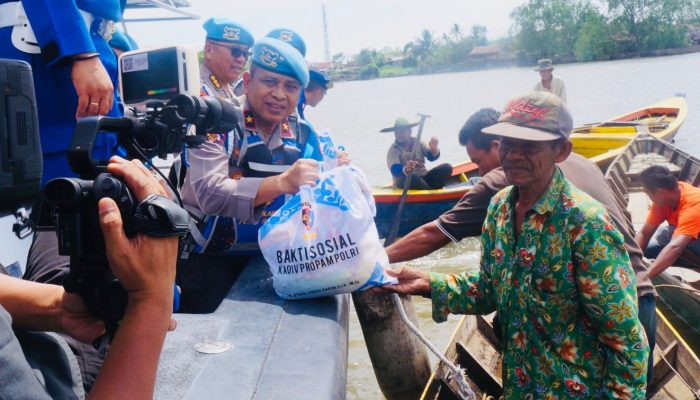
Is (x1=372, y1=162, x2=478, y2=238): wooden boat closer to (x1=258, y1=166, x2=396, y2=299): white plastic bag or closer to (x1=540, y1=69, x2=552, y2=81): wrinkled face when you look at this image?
(x1=540, y1=69, x2=552, y2=81): wrinkled face

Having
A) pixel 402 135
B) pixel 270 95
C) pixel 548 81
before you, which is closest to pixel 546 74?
pixel 548 81

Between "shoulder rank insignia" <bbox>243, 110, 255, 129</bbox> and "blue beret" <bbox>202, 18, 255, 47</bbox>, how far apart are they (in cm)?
135

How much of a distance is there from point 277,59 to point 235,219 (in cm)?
70

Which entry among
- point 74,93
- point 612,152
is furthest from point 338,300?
point 612,152

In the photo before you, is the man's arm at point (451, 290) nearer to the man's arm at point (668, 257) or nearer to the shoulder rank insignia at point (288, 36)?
the shoulder rank insignia at point (288, 36)

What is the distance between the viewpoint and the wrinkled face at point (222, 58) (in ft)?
12.2

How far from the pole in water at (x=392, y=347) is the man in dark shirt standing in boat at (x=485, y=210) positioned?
374 millimetres

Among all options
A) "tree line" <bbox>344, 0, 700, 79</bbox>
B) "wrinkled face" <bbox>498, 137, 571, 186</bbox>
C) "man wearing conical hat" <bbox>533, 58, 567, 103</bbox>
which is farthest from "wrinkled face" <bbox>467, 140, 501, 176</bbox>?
"tree line" <bbox>344, 0, 700, 79</bbox>

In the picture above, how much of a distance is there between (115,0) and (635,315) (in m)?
2.11

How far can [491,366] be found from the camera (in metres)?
3.90

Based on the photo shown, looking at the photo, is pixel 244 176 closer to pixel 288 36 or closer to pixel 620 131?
pixel 288 36

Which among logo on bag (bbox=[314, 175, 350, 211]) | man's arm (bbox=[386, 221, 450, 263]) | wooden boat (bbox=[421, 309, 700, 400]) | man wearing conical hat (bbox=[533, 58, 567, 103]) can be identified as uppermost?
logo on bag (bbox=[314, 175, 350, 211])

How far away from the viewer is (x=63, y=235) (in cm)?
109

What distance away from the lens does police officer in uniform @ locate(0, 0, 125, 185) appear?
1.91 m
